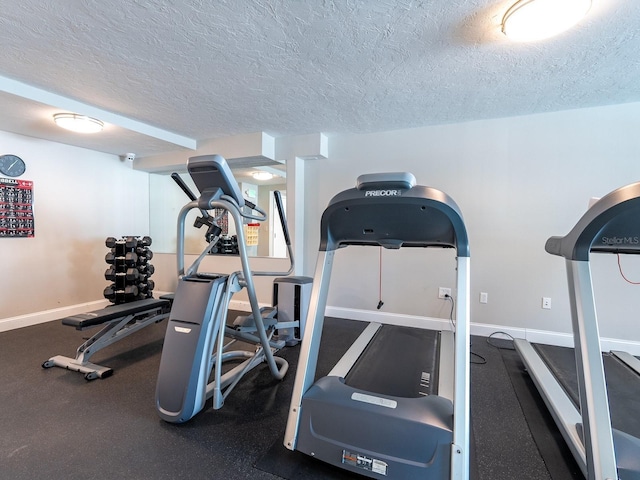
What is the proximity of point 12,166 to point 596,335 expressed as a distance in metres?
5.26

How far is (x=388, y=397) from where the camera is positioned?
1.46 metres

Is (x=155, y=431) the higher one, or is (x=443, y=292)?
(x=443, y=292)

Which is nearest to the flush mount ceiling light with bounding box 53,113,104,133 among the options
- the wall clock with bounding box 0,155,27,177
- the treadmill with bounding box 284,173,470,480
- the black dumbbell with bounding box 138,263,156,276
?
the wall clock with bounding box 0,155,27,177

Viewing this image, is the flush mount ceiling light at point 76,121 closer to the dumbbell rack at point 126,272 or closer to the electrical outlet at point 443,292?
the dumbbell rack at point 126,272

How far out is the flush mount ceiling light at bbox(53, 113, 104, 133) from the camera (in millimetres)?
2828

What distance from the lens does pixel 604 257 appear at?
2828 millimetres

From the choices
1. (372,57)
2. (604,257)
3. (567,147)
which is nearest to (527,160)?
(567,147)

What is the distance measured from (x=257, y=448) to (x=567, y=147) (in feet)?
12.2

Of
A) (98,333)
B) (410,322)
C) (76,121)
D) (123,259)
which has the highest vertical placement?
(76,121)

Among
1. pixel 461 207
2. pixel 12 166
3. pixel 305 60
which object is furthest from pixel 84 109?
pixel 461 207

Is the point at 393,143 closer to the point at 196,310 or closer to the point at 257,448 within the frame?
the point at 196,310

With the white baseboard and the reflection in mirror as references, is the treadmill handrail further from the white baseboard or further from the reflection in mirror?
the reflection in mirror

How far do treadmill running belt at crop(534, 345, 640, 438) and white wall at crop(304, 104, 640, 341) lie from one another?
20.3 inches

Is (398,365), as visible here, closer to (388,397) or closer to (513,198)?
(388,397)
